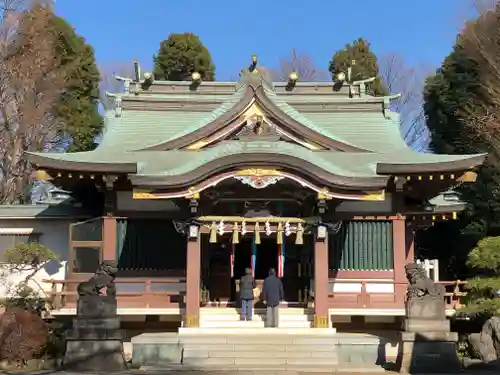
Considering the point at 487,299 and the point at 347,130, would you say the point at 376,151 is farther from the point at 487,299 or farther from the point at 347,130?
the point at 487,299

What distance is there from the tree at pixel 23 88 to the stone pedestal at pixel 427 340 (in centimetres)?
1999

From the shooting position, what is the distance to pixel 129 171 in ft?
52.9

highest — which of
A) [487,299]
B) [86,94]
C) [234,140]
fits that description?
[86,94]

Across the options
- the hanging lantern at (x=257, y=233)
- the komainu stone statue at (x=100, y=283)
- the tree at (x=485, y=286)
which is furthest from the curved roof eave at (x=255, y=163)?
the tree at (x=485, y=286)

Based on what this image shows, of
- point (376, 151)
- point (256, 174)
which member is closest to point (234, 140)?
point (256, 174)

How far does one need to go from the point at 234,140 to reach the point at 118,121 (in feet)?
18.1

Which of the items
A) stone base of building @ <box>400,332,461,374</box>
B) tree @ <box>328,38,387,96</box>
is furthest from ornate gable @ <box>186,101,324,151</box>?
tree @ <box>328,38,387,96</box>

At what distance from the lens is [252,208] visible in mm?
16594

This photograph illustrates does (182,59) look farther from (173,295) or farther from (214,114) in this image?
(173,295)

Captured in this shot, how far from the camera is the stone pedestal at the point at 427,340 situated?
12.4 metres

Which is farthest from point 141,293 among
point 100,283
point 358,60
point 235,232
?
point 358,60

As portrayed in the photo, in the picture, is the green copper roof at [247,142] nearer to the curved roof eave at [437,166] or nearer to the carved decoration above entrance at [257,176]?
the curved roof eave at [437,166]

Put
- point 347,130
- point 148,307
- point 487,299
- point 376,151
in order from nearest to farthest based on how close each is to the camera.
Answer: point 487,299 → point 148,307 → point 376,151 → point 347,130

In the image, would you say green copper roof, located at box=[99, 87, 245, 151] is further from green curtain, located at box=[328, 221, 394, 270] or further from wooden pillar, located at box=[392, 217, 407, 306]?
wooden pillar, located at box=[392, 217, 407, 306]
